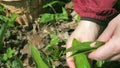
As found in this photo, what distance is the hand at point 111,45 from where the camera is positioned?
1.13 m

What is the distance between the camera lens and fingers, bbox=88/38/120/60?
1.12 meters

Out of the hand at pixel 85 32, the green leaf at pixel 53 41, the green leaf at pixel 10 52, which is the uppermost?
the hand at pixel 85 32

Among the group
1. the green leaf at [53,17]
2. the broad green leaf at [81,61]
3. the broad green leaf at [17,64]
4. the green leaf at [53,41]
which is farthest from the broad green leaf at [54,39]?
Answer: the broad green leaf at [81,61]

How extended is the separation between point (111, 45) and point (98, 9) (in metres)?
0.42

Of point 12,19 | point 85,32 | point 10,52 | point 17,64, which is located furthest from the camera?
point 12,19

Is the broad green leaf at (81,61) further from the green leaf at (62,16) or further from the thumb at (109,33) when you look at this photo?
the green leaf at (62,16)

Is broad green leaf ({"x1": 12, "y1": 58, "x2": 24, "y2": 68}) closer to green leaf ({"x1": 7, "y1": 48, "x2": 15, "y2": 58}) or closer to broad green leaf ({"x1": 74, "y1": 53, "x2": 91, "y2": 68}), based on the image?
green leaf ({"x1": 7, "y1": 48, "x2": 15, "y2": 58})

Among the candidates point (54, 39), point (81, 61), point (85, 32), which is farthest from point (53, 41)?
point (81, 61)

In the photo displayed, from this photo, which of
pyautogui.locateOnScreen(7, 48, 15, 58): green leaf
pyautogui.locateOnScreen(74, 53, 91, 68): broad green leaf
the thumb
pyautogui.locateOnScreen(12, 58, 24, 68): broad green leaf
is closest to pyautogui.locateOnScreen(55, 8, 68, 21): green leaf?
pyautogui.locateOnScreen(7, 48, 15, 58): green leaf

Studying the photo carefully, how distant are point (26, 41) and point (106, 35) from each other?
0.90 m

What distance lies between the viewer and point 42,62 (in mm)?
1438

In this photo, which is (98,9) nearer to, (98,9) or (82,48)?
(98,9)

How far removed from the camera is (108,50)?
3.75 feet

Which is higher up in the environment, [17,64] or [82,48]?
[82,48]
